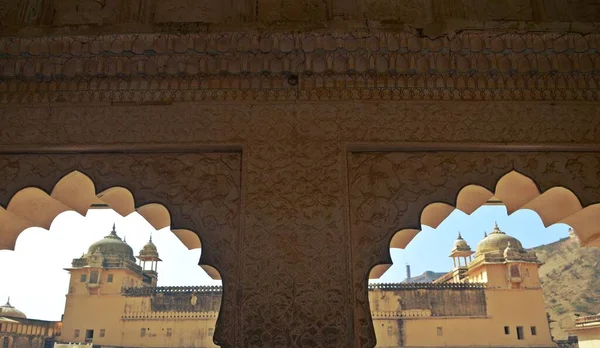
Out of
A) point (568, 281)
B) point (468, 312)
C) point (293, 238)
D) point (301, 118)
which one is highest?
point (568, 281)

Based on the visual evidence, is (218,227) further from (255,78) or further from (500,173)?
(500,173)

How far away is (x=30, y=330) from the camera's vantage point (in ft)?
63.3

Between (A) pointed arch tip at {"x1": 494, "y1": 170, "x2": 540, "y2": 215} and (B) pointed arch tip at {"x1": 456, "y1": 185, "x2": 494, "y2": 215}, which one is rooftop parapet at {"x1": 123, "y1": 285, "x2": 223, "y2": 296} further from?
(A) pointed arch tip at {"x1": 494, "y1": 170, "x2": 540, "y2": 215}

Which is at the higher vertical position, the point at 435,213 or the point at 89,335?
the point at 89,335

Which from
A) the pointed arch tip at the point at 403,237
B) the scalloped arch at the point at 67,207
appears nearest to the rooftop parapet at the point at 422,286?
the pointed arch tip at the point at 403,237

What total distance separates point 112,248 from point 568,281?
26.4 m

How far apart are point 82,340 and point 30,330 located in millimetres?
1942

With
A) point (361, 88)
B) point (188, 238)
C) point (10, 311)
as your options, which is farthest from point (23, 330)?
point (361, 88)

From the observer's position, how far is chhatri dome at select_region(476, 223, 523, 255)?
21744 mm

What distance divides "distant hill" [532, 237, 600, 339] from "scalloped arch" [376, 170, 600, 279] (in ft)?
88.3

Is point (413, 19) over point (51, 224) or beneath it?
over

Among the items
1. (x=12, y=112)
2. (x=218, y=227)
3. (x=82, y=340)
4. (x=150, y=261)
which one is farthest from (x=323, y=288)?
(x=150, y=261)

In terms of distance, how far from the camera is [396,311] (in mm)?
19594

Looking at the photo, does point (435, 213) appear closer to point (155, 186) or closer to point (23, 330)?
point (155, 186)
